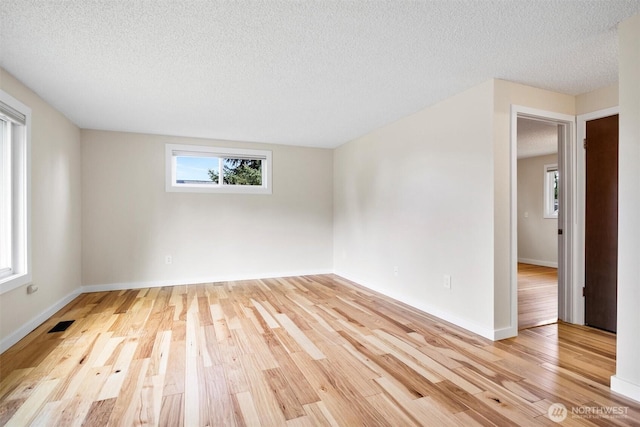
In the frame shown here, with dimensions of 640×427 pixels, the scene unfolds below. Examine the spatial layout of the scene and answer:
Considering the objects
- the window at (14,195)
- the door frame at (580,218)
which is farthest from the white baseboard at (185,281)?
the door frame at (580,218)

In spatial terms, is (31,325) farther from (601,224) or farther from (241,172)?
(601,224)

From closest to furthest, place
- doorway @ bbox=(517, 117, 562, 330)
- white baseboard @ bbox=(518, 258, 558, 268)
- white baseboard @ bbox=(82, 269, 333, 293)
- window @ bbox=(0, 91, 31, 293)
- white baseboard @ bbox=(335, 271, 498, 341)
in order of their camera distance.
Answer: window @ bbox=(0, 91, 31, 293)
white baseboard @ bbox=(335, 271, 498, 341)
white baseboard @ bbox=(82, 269, 333, 293)
doorway @ bbox=(517, 117, 562, 330)
white baseboard @ bbox=(518, 258, 558, 268)

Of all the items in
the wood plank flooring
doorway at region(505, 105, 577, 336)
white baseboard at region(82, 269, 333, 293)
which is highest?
doorway at region(505, 105, 577, 336)

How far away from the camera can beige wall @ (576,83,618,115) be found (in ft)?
8.96

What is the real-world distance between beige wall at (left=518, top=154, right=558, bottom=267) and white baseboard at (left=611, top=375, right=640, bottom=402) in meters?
5.20

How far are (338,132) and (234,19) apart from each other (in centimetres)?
276

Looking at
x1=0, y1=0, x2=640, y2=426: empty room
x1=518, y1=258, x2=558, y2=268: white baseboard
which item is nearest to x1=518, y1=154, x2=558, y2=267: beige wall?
x1=518, y1=258, x2=558, y2=268: white baseboard

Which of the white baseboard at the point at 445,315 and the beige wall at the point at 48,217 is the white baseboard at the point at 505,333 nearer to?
the white baseboard at the point at 445,315

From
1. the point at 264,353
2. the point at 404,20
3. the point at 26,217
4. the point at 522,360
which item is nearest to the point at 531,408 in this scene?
the point at 522,360

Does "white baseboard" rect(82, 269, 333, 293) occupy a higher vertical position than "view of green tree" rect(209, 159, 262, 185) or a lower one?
lower

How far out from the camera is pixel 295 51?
2.18m

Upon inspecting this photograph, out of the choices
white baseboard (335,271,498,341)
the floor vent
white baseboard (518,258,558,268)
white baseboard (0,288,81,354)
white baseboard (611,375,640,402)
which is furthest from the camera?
white baseboard (518,258,558,268)

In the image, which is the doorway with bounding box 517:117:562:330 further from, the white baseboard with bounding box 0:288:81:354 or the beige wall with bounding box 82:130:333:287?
the white baseboard with bounding box 0:288:81:354

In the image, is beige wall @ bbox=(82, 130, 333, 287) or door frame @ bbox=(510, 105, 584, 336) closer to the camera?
door frame @ bbox=(510, 105, 584, 336)
